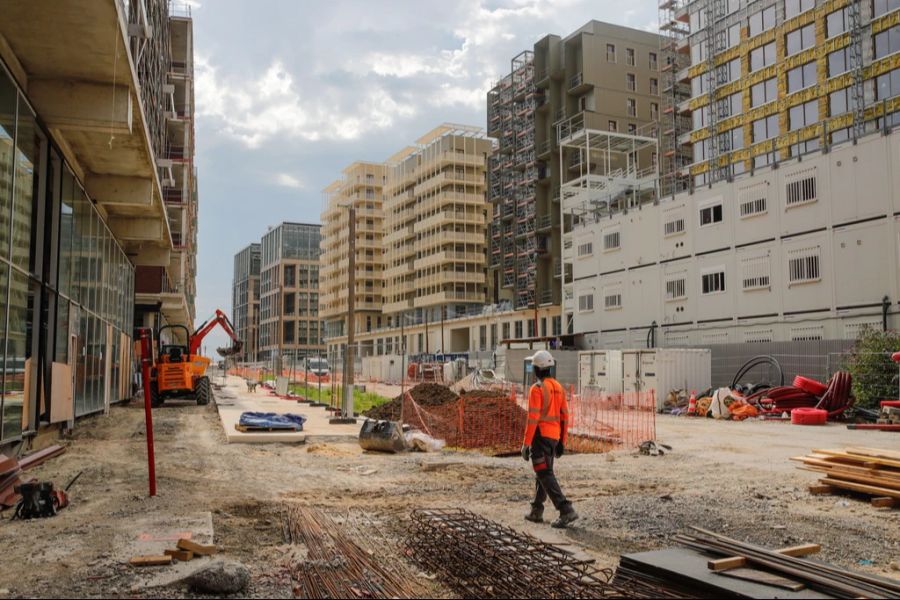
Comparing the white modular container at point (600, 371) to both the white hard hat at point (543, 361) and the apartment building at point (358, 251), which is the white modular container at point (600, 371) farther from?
the apartment building at point (358, 251)

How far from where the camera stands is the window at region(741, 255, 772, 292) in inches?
1606

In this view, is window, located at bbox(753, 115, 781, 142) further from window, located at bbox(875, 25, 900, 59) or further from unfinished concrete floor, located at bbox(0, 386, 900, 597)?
unfinished concrete floor, located at bbox(0, 386, 900, 597)

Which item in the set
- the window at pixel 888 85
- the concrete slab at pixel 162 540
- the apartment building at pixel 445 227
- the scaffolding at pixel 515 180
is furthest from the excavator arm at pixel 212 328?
the apartment building at pixel 445 227

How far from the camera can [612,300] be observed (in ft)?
175

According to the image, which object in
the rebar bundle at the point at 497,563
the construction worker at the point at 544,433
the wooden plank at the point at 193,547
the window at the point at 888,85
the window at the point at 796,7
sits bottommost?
the rebar bundle at the point at 497,563

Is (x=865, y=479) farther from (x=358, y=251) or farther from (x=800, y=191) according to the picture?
(x=358, y=251)

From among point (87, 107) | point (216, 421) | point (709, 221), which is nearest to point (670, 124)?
point (709, 221)

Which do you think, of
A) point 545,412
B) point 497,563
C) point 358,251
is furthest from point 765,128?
point 358,251

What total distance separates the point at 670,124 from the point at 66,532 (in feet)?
216

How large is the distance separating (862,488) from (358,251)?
114440 millimetres

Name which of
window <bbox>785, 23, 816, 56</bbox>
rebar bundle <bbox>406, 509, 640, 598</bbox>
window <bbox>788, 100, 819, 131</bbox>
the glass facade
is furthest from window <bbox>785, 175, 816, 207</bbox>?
rebar bundle <bbox>406, 509, 640, 598</bbox>

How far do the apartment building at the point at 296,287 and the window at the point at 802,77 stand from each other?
11321 centimetres

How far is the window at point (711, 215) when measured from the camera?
44.1 meters

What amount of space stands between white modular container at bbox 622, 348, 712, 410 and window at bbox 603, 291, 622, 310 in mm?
16416
